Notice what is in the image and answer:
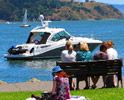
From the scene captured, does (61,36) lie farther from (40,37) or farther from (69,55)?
(69,55)

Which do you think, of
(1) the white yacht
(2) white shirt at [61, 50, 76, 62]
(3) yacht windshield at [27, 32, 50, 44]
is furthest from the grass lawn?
(3) yacht windshield at [27, 32, 50, 44]

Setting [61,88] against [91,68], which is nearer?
[61,88]

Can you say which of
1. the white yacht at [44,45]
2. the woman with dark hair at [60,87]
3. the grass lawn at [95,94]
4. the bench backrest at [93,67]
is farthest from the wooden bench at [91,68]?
→ the white yacht at [44,45]

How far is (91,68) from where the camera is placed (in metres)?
18.2

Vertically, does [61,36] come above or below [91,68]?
below

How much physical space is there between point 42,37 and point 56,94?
3262 centimetres

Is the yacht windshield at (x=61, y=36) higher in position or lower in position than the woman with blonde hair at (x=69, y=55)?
lower

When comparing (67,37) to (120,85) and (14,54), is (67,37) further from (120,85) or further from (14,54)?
(120,85)

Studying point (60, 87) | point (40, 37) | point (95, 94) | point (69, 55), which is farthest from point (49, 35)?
point (60, 87)

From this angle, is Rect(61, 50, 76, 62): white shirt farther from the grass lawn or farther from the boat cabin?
the boat cabin

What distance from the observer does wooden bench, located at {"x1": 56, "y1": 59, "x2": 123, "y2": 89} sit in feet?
59.2

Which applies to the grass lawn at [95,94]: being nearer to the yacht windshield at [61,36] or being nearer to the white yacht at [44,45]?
the white yacht at [44,45]

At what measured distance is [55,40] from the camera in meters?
46.0

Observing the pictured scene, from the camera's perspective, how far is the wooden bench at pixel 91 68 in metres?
18.0
